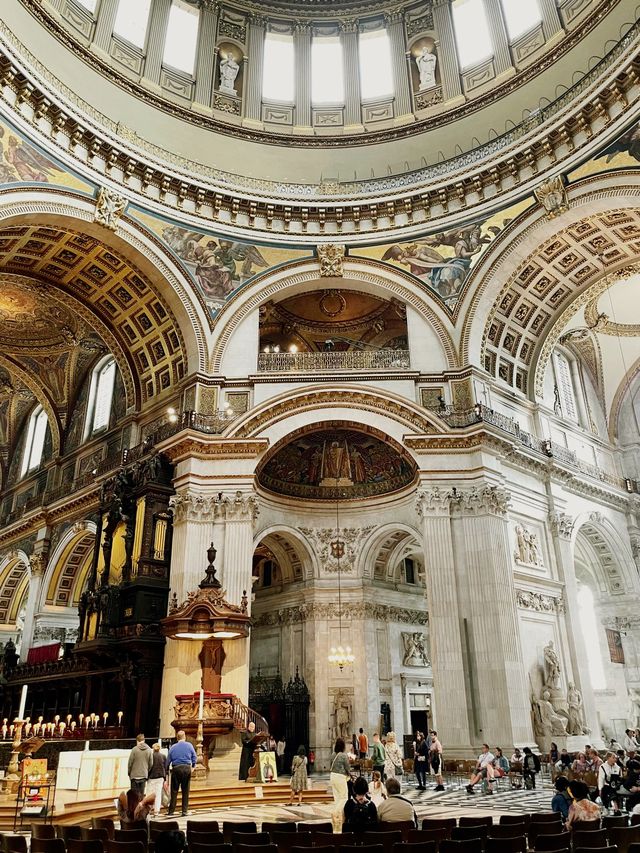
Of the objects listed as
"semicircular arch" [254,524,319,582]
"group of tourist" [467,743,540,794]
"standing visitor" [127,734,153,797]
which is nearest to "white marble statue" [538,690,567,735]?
"group of tourist" [467,743,540,794]

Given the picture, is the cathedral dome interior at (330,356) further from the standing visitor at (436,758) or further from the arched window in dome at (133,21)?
the standing visitor at (436,758)

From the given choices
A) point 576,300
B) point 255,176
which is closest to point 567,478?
point 576,300

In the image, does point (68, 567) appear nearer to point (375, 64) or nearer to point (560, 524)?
point (560, 524)

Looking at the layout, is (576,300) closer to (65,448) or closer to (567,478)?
(567,478)

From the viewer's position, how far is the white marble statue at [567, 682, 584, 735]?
18359mm

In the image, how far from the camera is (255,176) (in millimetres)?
24141

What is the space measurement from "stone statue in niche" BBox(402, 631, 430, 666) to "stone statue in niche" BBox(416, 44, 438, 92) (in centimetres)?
1923

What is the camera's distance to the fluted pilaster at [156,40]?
23.3 meters

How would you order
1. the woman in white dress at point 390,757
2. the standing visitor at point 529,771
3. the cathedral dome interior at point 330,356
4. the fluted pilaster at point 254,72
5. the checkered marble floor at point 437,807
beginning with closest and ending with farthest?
the checkered marble floor at point 437,807
the woman in white dress at point 390,757
the standing visitor at point 529,771
the cathedral dome interior at point 330,356
the fluted pilaster at point 254,72

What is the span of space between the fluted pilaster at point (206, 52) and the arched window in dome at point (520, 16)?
10062 millimetres

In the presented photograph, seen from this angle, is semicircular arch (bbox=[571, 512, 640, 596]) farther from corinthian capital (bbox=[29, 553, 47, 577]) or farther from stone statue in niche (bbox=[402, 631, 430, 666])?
corinthian capital (bbox=[29, 553, 47, 577])

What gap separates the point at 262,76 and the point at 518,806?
78.5ft

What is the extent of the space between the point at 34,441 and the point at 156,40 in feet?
57.9

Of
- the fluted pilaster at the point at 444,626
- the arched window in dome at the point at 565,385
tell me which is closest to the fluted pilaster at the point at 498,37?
the arched window in dome at the point at 565,385
